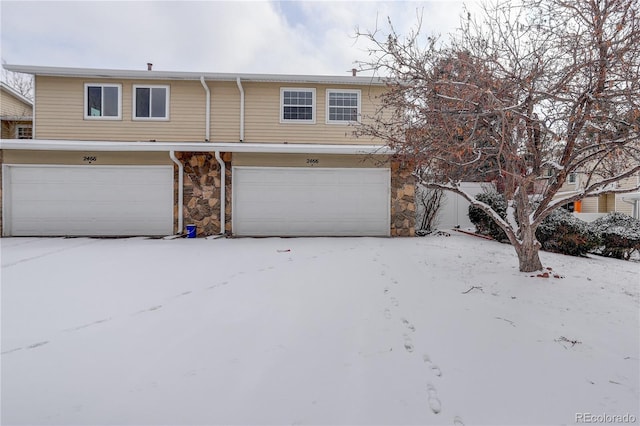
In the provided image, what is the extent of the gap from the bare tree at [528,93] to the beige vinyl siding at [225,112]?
6674 millimetres

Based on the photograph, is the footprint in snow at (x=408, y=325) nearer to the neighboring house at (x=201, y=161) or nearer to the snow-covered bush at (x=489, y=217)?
the neighboring house at (x=201, y=161)

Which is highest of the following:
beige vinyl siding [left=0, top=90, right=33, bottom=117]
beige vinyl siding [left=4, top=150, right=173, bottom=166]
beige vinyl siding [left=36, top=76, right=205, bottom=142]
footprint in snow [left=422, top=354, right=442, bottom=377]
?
beige vinyl siding [left=0, top=90, right=33, bottom=117]

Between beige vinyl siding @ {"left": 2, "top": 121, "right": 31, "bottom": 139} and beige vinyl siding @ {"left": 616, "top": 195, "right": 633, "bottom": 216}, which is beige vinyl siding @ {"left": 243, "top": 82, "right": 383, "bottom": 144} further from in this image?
beige vinyl siding @ {"left": 616, "top": 195, "right": 633, "bottom": 216}

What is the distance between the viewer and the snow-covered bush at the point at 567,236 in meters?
6.89

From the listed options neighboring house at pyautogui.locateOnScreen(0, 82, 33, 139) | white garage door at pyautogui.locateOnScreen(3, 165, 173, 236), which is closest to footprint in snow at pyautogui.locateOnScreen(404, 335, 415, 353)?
white garage door at pyautogui.locateOnScreen(3, 165, 173, 236)

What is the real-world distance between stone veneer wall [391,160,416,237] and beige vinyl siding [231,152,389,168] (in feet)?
2.08

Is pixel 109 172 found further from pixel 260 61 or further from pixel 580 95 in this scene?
pixel 580 95

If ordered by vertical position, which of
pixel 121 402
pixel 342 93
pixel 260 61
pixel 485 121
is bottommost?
pixel 121 402

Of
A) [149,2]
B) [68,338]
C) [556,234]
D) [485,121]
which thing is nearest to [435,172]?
[485,121]

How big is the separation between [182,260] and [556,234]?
879 cm

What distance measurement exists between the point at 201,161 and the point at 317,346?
8239 millimetres

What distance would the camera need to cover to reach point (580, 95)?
3430mm

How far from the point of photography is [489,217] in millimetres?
9391

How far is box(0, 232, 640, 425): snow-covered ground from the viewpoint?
200 centimetres
